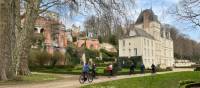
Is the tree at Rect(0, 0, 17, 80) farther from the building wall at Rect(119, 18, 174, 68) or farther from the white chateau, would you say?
the building wall at Rect(119, 18, 174, 68)

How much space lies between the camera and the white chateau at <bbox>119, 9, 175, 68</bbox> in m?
92.5

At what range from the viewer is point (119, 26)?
32.0 meters

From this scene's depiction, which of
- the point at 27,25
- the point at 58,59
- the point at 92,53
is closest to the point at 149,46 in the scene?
the point at 92,53

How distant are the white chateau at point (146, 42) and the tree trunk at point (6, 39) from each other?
191 feet

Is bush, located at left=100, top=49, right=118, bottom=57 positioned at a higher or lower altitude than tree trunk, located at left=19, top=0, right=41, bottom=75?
lower

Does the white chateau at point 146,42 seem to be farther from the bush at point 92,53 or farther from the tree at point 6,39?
the tree at point 6,39

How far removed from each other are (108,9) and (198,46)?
11740 cm

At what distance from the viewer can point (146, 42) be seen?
95125mm

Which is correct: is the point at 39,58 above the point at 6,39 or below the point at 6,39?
below

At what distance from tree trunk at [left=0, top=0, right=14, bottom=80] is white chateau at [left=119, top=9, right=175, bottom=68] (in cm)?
5809

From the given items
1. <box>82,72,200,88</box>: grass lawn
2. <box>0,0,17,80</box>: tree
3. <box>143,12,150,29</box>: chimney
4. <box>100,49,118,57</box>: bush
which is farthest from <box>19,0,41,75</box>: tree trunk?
<box>100,49,118,57</box>: bush

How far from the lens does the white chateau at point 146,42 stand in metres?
92.5

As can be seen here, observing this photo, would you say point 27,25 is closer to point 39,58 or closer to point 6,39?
point 6,39

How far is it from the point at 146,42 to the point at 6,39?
67.9 meters
